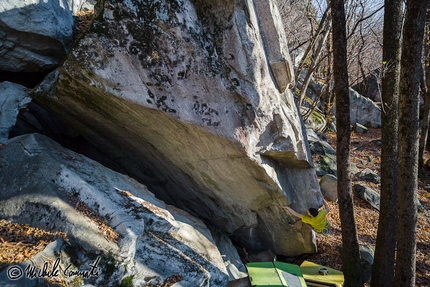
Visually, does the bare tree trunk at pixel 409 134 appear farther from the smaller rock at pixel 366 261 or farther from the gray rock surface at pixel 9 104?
the gray rock surface at pixel 9 104

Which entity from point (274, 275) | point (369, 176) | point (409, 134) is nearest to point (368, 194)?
point (369, 176)

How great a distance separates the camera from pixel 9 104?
305 inches

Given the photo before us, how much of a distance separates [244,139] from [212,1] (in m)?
2.86

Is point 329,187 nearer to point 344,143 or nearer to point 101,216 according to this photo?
point 344,143

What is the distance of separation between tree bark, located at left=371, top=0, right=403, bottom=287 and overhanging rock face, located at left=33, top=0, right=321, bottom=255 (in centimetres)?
189

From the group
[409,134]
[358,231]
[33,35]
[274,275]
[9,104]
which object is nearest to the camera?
[409,134]

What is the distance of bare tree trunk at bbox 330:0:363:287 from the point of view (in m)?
7.36

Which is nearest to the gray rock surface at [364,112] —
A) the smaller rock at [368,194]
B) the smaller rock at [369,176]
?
the smaller rock at [369,176]

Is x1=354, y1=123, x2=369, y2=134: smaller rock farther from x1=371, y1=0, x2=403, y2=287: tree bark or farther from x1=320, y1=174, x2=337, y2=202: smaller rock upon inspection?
x1=371, y1=0, x2=403, y2=287: tree bark

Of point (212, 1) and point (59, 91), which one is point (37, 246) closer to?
point (59, 91)

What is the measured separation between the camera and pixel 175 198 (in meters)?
9.59

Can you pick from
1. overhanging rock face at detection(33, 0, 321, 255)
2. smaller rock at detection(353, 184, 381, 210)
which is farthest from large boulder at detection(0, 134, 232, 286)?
smaller rock at detection(353, 184, 381, 210)

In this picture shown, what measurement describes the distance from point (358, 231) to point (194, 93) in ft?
24.6

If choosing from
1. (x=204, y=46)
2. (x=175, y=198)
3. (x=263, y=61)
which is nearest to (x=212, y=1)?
(x=204, y=46)
